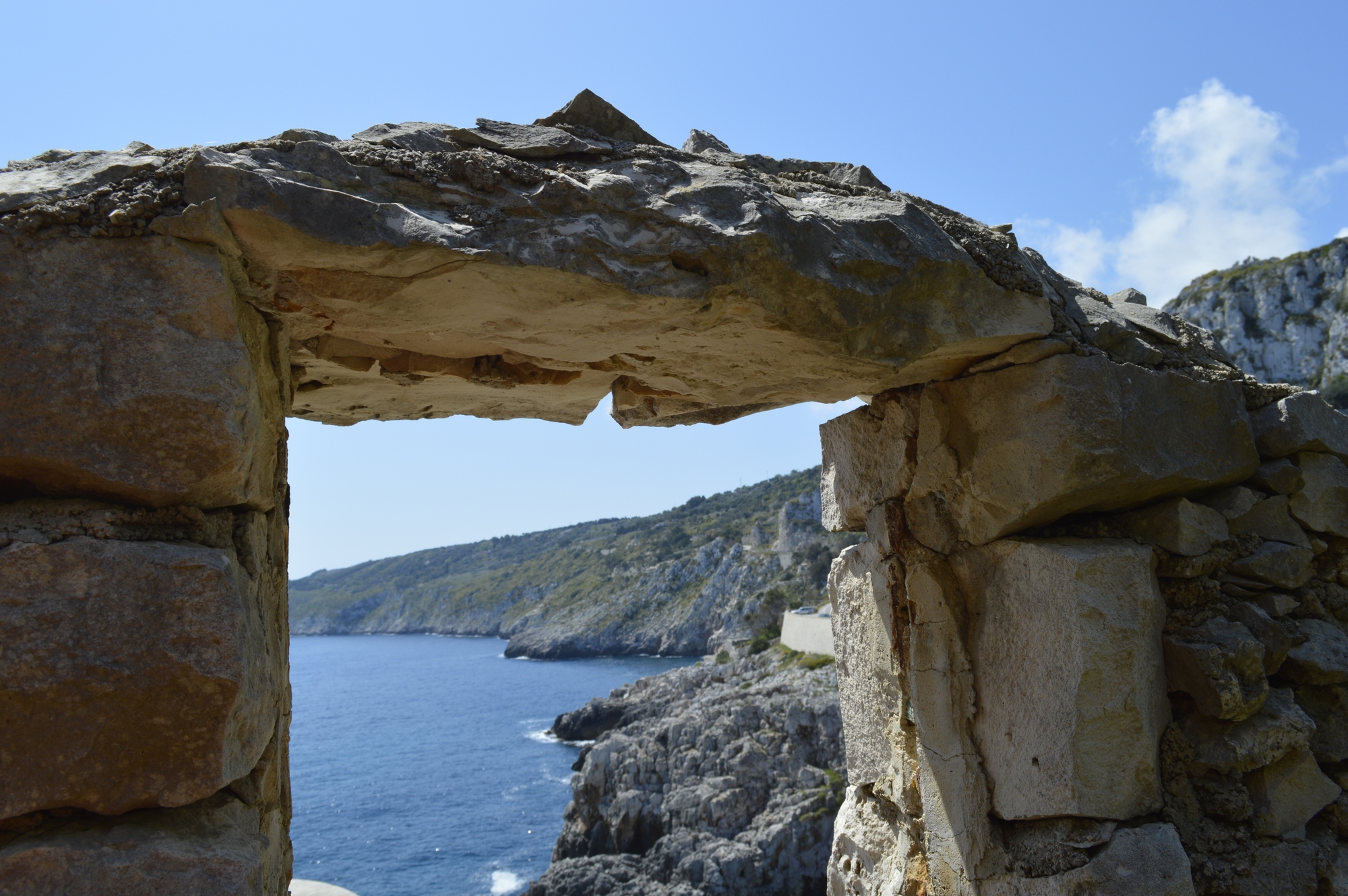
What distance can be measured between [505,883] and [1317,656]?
2472cm

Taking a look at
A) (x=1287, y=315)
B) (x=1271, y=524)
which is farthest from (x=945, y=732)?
(x=1287, y=315)

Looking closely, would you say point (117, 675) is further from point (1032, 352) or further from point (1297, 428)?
point (1297, 428)

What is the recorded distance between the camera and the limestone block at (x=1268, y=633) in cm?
350

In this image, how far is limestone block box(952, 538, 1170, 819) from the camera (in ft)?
10.9

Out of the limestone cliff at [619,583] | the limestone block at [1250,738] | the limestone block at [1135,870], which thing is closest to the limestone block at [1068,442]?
the limestone block at [1250,738]

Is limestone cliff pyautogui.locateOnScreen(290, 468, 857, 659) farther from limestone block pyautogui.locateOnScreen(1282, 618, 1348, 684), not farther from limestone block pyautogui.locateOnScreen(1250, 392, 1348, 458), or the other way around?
limestone block pyautogui.locateOnScreen(1282, 618, 1348, 684)

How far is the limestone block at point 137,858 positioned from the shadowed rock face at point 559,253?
1408 millimetres

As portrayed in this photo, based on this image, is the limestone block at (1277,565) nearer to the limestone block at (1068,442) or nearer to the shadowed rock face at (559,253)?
the limestone block at (1068,442)

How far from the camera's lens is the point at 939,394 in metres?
3.96

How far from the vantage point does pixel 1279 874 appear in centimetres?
330

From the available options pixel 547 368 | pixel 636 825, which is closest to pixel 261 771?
pixel 547 368

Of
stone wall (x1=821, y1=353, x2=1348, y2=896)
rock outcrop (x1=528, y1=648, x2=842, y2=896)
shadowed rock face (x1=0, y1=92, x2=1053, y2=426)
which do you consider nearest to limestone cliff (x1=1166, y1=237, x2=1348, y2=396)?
rock outcrop (x1=528, y1=648, x2=842, y2=896)

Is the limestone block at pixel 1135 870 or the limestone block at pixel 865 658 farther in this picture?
the limestone block at pixel 865 658

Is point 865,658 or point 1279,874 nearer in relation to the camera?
point 1279,874
